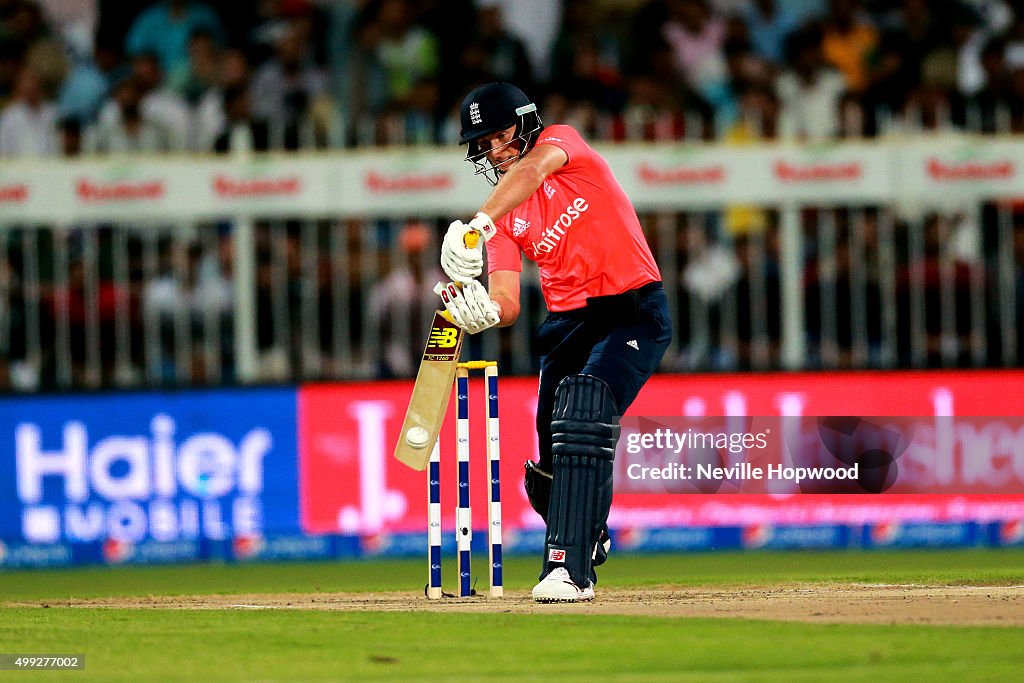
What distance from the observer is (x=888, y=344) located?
45.0 feet

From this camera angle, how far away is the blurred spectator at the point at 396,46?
15.9 meters

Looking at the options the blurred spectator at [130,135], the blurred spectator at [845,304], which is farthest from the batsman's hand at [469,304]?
the blurred spectator at [130,135]

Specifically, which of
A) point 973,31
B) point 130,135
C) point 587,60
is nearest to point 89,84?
point 130,135

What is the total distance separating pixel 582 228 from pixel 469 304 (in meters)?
0.74

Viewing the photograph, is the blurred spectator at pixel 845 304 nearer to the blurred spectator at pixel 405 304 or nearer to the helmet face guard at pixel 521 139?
the blurred spectator at pixel 405 304

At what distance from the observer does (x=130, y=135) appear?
45.7 ft

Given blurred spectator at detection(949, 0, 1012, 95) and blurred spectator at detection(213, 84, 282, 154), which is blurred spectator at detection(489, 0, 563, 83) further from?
blurred spectator at detection(949, 0, 1012, 95)

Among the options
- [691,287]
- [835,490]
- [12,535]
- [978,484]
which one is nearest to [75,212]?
[12,535]

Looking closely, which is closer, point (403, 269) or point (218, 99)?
point (403, 269)

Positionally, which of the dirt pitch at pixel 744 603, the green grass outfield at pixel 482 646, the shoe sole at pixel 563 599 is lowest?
the dirt pitch at pixel 744 603

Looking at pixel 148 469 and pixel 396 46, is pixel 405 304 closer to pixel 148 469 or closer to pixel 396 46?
pixel 148 469

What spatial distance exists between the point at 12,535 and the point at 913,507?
645 centimetres

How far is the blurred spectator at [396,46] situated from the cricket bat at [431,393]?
24.7 feet

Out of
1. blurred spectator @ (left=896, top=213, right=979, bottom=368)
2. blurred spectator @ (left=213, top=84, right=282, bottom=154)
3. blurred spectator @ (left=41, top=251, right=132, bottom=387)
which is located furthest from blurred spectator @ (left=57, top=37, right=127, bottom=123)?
blurred spectator @ (left=896, top=213, right=979, bottom=368)
